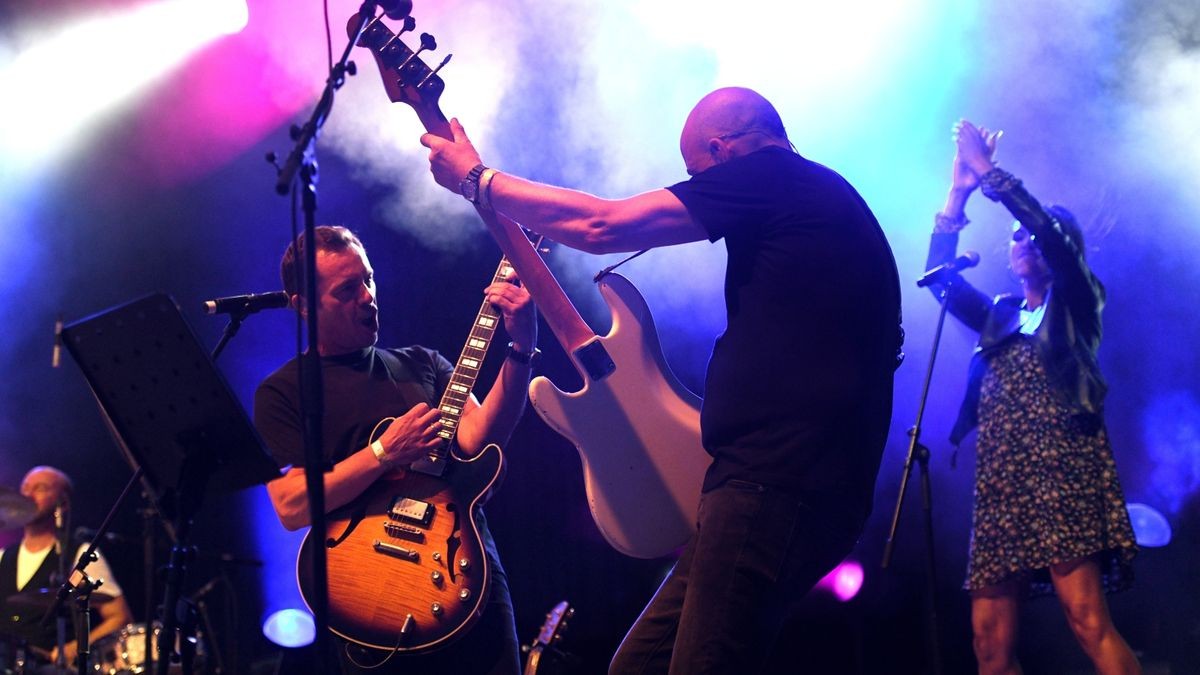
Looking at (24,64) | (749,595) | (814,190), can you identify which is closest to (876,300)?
(814,190)

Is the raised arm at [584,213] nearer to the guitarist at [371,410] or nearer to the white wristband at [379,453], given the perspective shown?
the guitarist at [371,410]

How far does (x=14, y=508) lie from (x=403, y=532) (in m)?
4.64

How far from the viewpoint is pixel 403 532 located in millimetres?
3191

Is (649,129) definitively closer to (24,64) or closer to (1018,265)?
(1018,265)

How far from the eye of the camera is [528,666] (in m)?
4.11

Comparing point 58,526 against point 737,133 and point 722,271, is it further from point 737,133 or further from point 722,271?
point 737,133

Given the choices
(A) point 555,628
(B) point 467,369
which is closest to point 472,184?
(B) point 467,369

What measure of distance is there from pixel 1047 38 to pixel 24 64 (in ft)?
22.7

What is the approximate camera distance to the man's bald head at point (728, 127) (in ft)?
9.14

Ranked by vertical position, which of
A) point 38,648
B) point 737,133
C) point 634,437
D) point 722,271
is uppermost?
point 722,271

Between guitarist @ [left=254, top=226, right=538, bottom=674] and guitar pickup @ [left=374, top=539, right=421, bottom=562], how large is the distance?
0.63 ft

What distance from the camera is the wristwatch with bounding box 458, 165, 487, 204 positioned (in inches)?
107

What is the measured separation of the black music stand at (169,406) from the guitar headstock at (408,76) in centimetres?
102

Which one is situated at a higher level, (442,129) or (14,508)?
(442,129)
